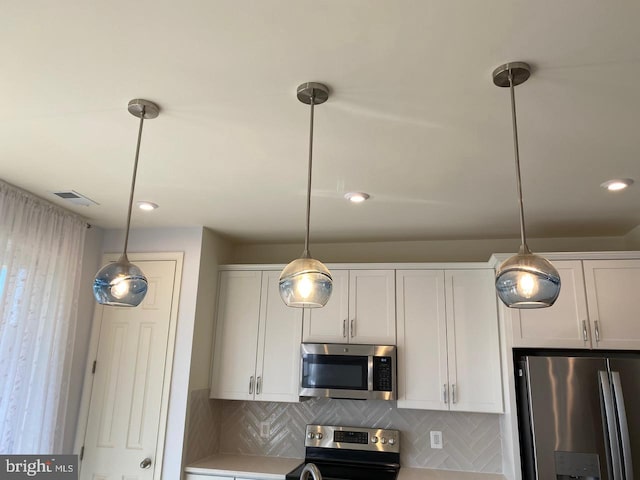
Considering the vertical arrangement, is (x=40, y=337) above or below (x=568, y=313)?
below

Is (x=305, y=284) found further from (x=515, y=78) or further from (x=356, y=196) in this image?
(x=356, y=196)

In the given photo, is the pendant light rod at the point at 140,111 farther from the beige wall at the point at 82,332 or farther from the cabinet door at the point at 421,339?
the cabinet door at the point at 421,339

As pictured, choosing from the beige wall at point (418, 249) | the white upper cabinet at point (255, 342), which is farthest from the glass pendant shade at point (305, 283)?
the beige wall at point (418, 249)

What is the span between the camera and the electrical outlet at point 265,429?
371cm

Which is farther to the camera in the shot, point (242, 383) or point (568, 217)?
point (242, 383)

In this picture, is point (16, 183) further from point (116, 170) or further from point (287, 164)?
point (287, 164)

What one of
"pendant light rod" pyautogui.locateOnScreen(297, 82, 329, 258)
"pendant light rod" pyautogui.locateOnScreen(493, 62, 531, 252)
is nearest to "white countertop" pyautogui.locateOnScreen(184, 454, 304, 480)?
"pendant light rod" pyautogui.locateOnScreen(297, 82, 329, 258)

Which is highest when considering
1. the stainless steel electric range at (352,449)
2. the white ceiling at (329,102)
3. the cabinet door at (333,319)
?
the white ceiling at (329,102)

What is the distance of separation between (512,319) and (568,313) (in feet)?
1.10

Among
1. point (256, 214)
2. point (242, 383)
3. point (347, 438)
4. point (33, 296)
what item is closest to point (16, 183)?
point (33, 296)

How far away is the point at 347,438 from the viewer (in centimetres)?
352

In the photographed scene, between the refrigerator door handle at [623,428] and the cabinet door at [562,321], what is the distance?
12.8 inches

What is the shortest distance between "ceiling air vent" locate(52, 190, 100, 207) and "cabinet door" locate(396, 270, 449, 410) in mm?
2169

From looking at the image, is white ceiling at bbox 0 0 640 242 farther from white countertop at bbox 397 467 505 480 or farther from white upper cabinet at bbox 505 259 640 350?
white countertop at bbox 397 467 505 480
